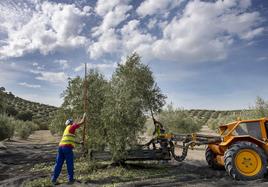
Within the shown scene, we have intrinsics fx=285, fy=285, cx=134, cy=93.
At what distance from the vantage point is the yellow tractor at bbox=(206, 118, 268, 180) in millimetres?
9602

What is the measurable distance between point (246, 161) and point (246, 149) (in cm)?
40

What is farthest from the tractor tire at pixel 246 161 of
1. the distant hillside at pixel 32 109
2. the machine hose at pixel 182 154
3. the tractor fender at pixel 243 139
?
the distant hillside at pixel 32 109

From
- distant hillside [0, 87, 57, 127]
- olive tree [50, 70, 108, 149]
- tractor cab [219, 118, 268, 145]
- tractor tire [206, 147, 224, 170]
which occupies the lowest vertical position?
tractor tire [206, 147, 224, 170]

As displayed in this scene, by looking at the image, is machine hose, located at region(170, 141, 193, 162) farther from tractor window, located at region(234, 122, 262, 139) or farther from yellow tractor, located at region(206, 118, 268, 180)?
tractor window, located at region(234, 122, 262, 139)

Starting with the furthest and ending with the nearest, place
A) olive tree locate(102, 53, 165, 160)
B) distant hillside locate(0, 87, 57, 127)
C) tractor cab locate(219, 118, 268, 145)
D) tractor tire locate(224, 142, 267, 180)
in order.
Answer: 1. distant hillside locate(0, 87, 57, 127)
2. olive tree locate(102, 53, 165, 160)
3. tractor cab locate(219, 118, 268, 145)
4. tractor tire locate(224, 142, 267, 180)

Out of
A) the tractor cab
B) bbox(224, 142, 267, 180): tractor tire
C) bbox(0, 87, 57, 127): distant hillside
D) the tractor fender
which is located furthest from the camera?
bbox(0, 87, 57, 127): distant hillside

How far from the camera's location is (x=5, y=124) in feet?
88.9

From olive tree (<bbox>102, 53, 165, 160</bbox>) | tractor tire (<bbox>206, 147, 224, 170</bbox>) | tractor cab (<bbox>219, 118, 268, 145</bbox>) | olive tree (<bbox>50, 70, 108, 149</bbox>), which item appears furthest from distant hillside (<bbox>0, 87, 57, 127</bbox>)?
tractor cab (<bbox>219, 118, 268, 145</bbox>)

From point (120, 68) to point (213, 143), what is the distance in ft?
21.1

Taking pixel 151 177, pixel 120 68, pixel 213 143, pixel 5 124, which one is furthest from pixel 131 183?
pixel 5 124

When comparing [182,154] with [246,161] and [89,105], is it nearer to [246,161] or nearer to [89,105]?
[246,161]

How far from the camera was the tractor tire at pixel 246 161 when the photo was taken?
9562mm

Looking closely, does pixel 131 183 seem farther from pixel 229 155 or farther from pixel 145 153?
pixel 229 155

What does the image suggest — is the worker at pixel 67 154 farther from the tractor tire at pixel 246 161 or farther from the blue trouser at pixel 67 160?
the tractor tire at pixel 246 161
